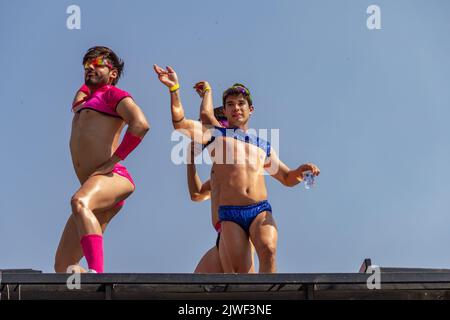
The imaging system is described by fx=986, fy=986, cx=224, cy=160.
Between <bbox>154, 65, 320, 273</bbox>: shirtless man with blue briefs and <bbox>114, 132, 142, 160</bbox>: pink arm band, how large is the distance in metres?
0.65

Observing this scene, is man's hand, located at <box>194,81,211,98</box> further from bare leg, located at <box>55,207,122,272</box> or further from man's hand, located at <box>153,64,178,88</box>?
bare leg, located at <box>55,207,122,272</box>

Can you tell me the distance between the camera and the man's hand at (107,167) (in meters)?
9.24

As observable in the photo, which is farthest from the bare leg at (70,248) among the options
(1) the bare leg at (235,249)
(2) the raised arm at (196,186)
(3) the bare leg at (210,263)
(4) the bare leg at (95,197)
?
(2) the raised arm at (196,186)

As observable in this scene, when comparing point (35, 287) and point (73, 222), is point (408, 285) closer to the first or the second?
point (35, 287)

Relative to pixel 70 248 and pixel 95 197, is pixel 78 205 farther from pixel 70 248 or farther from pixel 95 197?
pixel 70 248

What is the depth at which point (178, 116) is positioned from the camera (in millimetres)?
9773

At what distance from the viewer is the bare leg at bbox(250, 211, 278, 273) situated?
890 centimetres

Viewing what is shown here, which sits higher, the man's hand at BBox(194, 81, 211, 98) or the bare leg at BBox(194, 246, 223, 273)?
the man's hand at BBox(194, 81, 211, 98)

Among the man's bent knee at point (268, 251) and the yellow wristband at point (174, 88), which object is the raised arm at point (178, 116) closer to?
the yellow wristband at point (174, 88)

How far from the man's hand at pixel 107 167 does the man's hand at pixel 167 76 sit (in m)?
1.08

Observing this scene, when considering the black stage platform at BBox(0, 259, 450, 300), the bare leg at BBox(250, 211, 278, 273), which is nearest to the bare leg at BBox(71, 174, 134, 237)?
the bare leg at BBox(250, 211, 278, 273)

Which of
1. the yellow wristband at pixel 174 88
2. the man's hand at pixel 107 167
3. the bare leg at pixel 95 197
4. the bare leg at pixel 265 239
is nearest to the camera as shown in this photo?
the bare leg at pixel 95 197

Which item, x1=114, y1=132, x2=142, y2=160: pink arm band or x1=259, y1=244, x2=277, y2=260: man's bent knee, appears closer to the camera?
x1=259, y1=244, x2=277, y2=260: man's bent knee
